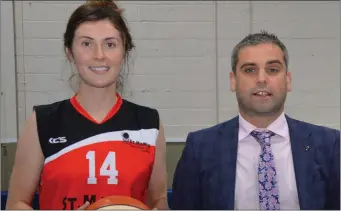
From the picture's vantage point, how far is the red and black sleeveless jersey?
4.69 feet

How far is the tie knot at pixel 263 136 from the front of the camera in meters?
1.46

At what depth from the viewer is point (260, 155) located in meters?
1.44

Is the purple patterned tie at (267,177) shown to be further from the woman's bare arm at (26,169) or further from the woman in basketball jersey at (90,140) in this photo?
the woman's bare arm at (26,169)

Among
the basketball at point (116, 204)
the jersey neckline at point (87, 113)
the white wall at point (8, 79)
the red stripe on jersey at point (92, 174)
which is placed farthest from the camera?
the white wall at point (8, 79)

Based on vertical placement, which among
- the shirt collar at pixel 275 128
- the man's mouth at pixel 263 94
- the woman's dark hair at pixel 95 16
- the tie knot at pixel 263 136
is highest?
the woman's dark hair at pixel 95 16

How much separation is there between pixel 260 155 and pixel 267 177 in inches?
3.0

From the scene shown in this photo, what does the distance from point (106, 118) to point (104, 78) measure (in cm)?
15

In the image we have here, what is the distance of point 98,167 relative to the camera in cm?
145

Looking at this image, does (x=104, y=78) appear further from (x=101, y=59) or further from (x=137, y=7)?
(x=137, y=7)

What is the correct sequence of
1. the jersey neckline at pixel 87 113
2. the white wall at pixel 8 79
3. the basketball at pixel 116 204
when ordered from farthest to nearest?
the white wall at pixel 8 79 → the jersey neckline at pixel 87 113 → the basketball at pixel 116 204

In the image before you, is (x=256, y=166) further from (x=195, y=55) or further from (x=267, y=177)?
(x=195, y=55)

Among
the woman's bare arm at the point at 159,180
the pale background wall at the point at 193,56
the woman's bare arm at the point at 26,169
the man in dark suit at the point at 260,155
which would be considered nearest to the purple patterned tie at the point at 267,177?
the man in dark suit at the point at 260,155

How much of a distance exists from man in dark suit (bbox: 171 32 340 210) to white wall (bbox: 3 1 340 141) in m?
1.68

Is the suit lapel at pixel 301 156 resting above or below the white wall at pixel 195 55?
below
